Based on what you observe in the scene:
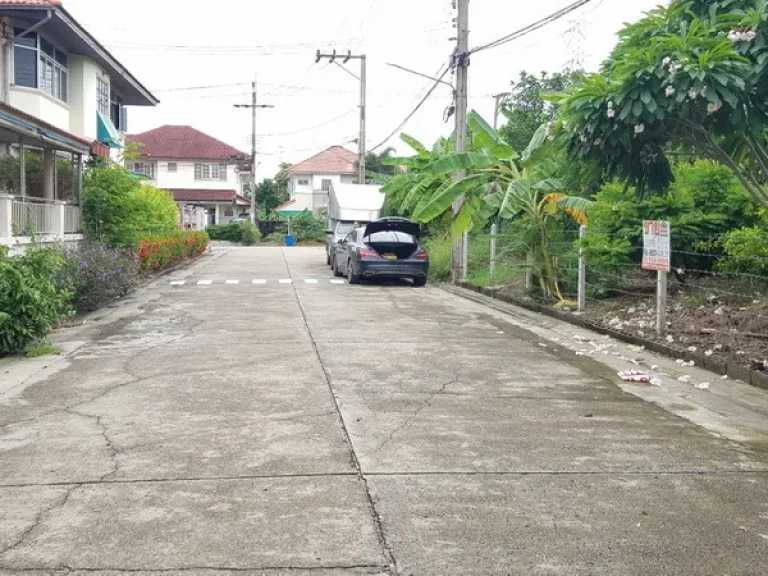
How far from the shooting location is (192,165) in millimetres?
58344

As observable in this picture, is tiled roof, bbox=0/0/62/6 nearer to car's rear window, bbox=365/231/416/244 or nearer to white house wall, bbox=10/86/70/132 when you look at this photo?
white house wall, bbox=10/86/70/132

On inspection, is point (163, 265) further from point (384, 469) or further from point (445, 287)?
point (384, 469)

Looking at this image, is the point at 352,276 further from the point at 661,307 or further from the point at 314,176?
the point at 314,176

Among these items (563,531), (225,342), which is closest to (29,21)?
(225,342)

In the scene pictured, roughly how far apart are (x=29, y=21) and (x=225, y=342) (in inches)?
528

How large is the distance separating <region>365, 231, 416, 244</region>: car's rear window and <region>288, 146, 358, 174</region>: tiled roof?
194 ft

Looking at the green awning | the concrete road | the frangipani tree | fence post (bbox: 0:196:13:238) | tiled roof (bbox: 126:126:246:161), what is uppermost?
tiled roof (bbox: 126:126:246:161)

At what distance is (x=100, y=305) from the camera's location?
1547cm

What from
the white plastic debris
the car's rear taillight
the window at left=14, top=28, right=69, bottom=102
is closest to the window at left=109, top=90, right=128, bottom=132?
the window at left=14, top=28, right=69, bottom=102

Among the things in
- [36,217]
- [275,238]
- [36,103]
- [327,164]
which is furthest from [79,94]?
[327,164]

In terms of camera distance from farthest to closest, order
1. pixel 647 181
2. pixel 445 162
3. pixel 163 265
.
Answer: pixel 163 265 < pixel 445 162 < pixel 647 181

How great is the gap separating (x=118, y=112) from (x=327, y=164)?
2070 inches

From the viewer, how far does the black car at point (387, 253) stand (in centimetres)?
2067

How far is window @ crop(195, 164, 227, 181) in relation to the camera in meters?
58.8
